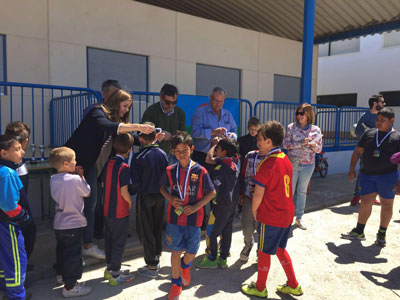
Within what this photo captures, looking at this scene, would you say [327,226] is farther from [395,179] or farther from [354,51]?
[354,51]

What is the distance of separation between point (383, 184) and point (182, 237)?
301cm

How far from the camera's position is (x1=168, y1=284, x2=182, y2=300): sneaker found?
2904mm

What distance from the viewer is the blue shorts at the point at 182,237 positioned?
9.95 feet

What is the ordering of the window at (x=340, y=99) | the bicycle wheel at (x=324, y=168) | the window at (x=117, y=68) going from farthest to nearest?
the window at (x=340, y=99) → the bicycle wheel at (x=324, y=168) → the window at (x=117, y=68)

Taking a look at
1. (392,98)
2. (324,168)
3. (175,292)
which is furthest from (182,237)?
(392,98)

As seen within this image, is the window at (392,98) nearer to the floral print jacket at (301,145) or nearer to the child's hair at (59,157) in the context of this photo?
the floral print jacket at (301,145)

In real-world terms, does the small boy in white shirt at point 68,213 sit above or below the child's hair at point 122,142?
below

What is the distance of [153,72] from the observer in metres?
8.70

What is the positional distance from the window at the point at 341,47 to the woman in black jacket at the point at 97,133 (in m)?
17.5

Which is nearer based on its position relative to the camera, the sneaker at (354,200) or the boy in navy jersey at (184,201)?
the boy in navy jersey at (184,201)

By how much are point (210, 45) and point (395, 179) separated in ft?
23.0

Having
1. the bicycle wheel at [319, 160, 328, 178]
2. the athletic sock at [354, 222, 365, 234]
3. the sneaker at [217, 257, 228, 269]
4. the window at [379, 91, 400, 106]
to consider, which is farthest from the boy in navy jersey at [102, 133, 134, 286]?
the window at [379, 91, 400, 106]

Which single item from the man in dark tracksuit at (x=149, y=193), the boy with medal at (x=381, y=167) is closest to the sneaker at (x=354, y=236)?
the boy with medal at (x=381, y=167)

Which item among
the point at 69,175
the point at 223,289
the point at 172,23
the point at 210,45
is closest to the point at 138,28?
the point at 172,23
